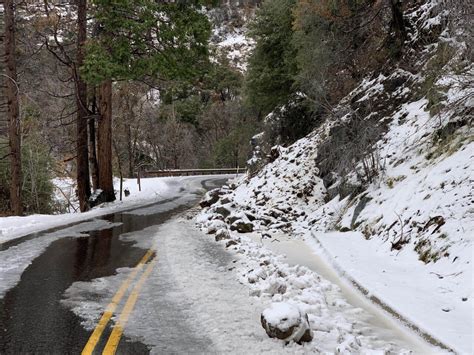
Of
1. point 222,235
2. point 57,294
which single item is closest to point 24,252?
point 57,294

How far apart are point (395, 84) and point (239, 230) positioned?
714cm

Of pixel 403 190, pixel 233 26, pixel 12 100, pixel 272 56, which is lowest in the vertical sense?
pixel 403 190

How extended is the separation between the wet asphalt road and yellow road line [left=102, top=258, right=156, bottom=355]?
72 mm

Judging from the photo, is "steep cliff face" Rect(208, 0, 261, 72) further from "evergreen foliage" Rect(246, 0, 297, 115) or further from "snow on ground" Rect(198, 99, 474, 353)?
"snow on ground" Rect(198, 99, 474, 353)

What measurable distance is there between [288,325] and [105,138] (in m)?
17.3

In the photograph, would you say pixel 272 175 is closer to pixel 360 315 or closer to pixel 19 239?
pixel 19 239

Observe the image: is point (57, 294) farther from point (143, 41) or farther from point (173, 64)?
point (143, 41)

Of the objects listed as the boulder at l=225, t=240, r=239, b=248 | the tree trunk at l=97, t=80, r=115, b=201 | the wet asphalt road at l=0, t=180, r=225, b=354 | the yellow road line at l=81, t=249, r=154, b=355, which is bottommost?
the boulder at l=225, t=240, r=239, b=248

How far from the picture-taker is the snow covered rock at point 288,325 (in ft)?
16.5

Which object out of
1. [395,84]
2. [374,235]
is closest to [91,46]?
[395,84]

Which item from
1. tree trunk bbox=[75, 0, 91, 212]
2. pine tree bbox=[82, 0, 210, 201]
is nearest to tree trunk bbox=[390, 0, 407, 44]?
pine tree bbox=[82, 0, 210, 201]

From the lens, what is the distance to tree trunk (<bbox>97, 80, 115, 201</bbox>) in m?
20.2

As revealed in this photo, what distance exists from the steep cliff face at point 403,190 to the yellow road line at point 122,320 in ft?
11.3

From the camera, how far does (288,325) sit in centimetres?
504
